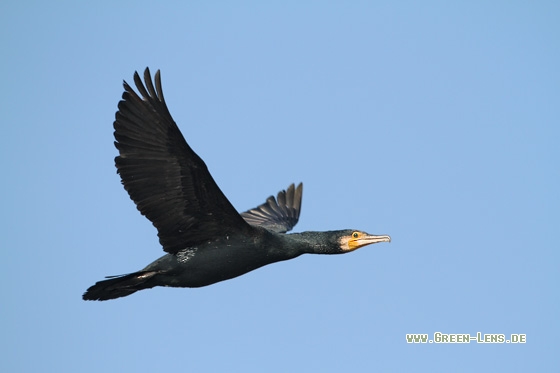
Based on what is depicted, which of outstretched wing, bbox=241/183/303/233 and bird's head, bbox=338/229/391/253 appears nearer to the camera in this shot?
bird's head, bbox=338/229/391/253

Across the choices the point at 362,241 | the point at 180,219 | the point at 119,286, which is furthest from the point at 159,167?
the point at 362,241

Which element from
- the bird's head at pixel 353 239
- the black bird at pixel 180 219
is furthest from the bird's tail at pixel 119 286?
the bird's head at pixel 353 239

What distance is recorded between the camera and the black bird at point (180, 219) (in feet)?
44.6

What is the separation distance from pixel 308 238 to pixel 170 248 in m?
2.39

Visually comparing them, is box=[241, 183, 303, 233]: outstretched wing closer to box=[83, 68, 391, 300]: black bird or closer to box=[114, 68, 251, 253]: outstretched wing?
box=[83, 68, 391, 300]: black bird

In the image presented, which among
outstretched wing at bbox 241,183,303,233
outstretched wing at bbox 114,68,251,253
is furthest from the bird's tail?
outstretched wing at bbox 241,183,303,233

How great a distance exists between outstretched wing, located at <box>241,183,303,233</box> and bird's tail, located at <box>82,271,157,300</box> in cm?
526

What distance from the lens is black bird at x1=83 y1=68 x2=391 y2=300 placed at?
13594 millimetres

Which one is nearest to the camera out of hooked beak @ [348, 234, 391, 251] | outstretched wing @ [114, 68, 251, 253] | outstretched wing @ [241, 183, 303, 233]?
outstretched wing @ [114, 68, 251, 253]

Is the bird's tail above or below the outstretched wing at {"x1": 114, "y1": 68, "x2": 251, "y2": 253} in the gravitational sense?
below

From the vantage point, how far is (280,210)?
19875 mm

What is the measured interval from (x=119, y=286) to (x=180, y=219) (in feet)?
4.58

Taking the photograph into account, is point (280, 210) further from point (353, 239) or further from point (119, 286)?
point (119, 286)

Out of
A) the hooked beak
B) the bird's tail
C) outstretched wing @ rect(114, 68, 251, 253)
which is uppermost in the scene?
outstretched wing @ rect(114, 68, 251, 253)
